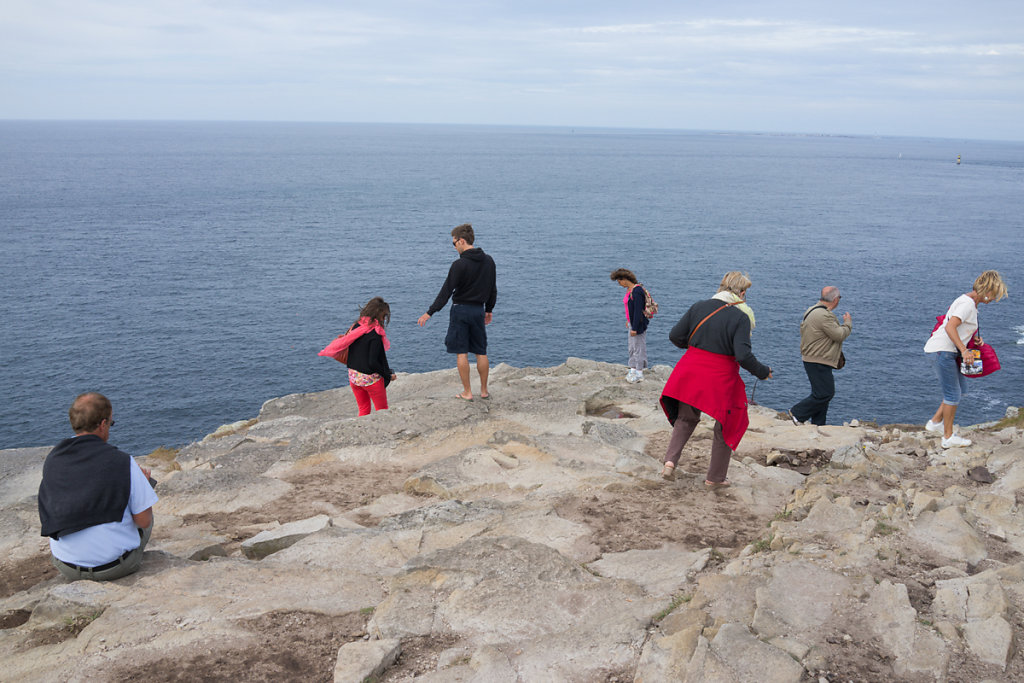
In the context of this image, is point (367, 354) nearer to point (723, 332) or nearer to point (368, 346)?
point (368, 346)

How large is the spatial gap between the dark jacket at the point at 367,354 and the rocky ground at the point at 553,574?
1.60m

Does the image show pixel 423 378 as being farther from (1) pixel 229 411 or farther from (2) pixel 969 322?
(1) pixel 229 411

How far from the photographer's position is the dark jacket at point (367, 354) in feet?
39.0

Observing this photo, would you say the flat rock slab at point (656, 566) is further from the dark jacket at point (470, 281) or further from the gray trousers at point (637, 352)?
the gray trousers at point (637, 352)

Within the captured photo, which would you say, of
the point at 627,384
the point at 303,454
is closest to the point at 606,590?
the point at 303,454

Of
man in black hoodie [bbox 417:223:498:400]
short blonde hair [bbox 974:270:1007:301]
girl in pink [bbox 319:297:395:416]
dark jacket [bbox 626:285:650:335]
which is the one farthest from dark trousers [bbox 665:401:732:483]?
dark jacket [bbox 626:285:650:335]

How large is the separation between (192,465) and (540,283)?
159ft

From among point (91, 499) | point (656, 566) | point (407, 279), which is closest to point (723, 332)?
point (656, 566)

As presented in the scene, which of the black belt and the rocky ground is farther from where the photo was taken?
the black belt

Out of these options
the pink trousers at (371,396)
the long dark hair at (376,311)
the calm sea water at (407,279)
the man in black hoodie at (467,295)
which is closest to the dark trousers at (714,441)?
the man in black hoodie at (467,295)

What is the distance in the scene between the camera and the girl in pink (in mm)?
11789

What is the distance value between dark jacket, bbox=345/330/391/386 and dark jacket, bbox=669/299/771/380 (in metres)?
5.40

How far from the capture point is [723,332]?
27.2ft

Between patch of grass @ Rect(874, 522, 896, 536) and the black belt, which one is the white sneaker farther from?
the black belt
